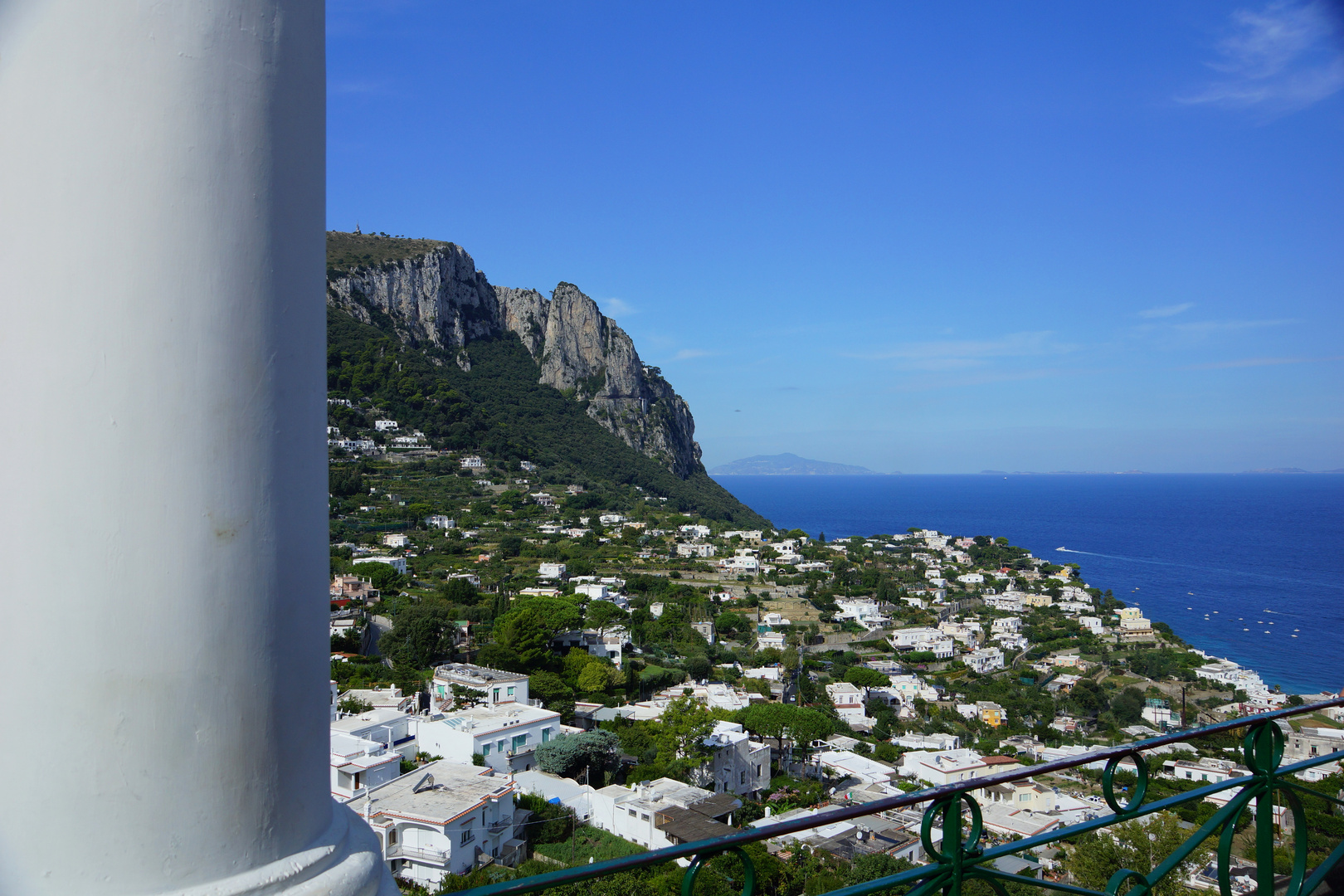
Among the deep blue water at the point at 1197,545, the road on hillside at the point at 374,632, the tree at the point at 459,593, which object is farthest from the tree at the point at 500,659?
the deep blue water at the point at 1197,545

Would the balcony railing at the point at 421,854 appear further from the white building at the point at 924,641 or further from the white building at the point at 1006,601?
the white building at the point at 1006,601

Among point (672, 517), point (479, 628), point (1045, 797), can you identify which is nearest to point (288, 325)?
point (1045, 797)

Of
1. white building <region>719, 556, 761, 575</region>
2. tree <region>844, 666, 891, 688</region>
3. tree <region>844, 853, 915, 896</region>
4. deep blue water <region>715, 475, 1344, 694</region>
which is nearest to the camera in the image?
tree <region>844, 853, 915, 896</region>

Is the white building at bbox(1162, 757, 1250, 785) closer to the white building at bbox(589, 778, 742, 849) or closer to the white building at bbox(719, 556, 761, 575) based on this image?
the white building at bbox(589, 778, 742, 849)

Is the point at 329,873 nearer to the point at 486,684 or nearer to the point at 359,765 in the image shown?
the point at 359,765

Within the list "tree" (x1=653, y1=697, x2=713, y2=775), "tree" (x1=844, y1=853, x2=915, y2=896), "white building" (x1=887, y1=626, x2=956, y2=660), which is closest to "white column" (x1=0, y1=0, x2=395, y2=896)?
"tree" (x1=844, y1=853, x2=915, y2=896)

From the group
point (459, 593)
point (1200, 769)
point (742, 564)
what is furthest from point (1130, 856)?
point (742, 564)

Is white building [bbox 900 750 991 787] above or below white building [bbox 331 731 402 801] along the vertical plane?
below
